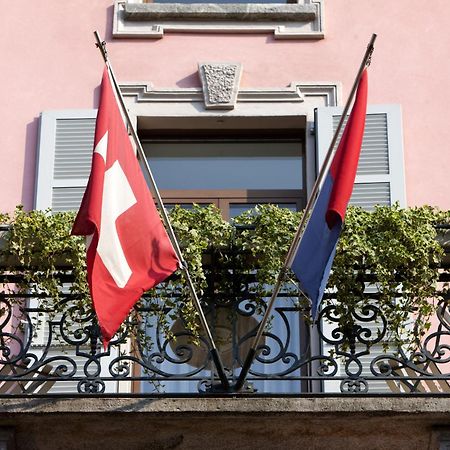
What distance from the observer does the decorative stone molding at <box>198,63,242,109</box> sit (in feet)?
35.6

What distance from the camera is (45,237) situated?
8.95 meters

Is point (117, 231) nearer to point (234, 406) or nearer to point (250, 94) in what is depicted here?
point (234, 406)

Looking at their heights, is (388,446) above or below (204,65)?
below

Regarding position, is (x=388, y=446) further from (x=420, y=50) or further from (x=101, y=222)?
(x=420, y=50)

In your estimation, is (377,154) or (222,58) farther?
(222,58)

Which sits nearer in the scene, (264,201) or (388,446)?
(388,446)

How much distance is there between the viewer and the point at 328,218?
8234mm

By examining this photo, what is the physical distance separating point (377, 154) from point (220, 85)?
44.8 inches

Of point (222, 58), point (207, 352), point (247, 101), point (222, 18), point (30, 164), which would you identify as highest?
point (222, 18)

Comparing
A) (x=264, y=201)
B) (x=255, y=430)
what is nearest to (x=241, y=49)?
(x=264, y=201)

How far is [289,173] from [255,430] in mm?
2843

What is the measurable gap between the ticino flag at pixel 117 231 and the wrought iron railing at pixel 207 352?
58 cm

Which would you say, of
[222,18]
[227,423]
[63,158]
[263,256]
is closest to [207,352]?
[263,256]

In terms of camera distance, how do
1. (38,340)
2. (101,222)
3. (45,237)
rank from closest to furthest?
(101,222) < (45,237) < (38,340)
